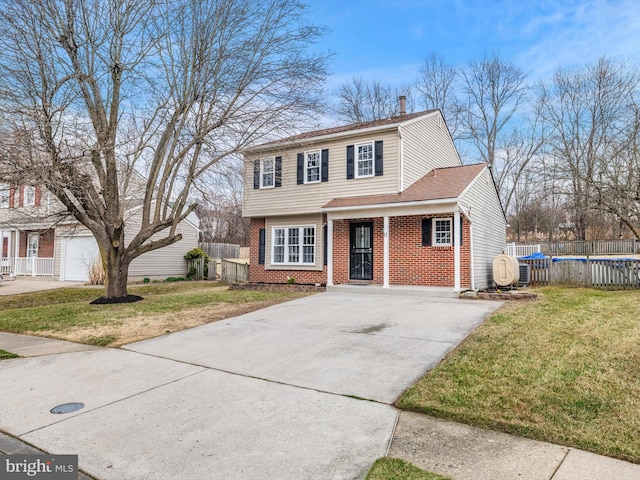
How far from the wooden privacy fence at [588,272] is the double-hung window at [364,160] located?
7.01 metres

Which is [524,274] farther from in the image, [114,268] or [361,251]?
[114,268]

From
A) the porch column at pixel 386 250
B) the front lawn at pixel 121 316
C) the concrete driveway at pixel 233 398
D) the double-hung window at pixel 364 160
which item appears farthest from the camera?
the double-hung window at pixel 364 160

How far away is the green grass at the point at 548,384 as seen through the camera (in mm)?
3395

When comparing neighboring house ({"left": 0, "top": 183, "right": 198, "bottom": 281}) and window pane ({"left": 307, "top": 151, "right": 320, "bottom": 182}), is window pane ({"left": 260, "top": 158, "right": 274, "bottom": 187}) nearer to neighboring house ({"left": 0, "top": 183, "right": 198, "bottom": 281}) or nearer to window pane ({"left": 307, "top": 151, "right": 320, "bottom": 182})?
window pane ({"left": 307, "top": 151, "right": 320, "bottom": 182})

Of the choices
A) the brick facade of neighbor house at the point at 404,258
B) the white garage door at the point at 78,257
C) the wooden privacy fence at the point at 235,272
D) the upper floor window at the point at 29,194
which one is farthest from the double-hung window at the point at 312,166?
the white garage door at the point at 78,257

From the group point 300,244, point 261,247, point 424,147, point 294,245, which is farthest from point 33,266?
point 424,147

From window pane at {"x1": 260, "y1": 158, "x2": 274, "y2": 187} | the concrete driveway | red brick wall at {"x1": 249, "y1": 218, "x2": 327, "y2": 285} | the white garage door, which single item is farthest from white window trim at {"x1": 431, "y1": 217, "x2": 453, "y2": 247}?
the white garage door

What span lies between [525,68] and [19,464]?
3397 centimetres

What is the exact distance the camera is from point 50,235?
22.2 m

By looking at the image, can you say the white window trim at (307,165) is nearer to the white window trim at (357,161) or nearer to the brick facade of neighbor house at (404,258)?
the white window trim at (357,161)

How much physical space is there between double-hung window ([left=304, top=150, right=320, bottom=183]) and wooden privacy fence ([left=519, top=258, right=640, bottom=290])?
8.66 m

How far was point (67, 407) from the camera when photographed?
4266mm

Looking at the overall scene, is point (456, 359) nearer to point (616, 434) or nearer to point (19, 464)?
point (616, 434)

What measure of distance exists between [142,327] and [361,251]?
8.25m
